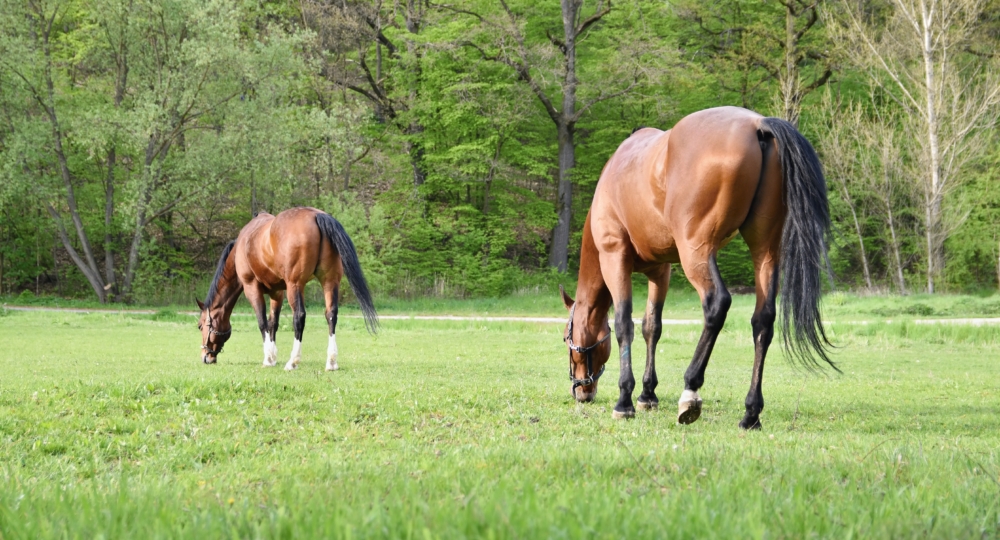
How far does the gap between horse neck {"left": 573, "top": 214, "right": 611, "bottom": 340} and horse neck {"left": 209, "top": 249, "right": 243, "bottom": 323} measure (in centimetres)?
806

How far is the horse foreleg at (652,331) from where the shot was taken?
7051mm

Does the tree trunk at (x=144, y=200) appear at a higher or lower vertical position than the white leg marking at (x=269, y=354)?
higher

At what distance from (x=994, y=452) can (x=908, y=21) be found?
30.9 meters

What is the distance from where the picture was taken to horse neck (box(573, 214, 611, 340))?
7773 mm

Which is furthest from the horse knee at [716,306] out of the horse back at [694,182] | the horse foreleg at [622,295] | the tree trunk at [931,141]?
the tree trunk at [931,141]

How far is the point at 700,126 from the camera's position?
591 cm

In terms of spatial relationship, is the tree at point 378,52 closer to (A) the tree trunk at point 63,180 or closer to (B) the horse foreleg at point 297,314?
(A) the tree trunk at point 63,180

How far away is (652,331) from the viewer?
7277 mm

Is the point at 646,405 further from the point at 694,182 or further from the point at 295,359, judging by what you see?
the point at 295,359

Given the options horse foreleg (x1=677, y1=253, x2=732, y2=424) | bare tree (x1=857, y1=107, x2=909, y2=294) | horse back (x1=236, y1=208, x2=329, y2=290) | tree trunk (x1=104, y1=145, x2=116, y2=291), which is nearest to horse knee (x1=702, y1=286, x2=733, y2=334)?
horse foreleg (x1=677, y1=253, x2=732, y2=424)

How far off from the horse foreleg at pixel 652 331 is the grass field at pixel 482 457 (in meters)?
0.27

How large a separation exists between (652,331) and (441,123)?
29.5 meters

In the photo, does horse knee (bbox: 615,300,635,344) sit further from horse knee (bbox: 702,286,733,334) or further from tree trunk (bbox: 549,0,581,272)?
tree trunk (bbox: 549,0,581,272)

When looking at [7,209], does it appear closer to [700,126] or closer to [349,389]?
[349,389]
